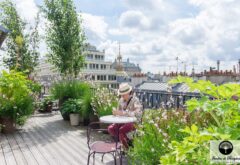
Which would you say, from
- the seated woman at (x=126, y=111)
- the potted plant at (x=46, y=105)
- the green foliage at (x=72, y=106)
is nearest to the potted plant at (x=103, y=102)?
the green foliage at (x=72, y=106)

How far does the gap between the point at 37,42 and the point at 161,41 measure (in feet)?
31.4

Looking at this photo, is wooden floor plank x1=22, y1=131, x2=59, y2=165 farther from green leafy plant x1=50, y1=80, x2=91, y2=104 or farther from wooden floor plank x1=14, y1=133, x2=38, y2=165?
green leafy plant x1=50, y1=80, x2=91, y2=104

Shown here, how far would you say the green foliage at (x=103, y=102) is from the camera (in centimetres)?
510

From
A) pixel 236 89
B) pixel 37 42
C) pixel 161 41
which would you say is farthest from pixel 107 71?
pixel 236 89

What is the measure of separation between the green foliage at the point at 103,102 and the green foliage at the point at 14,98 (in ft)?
5.24

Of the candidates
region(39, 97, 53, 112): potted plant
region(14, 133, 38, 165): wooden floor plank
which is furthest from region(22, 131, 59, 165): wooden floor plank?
region(39, 97, 53, 112): potted plant

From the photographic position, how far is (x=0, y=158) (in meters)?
3.97

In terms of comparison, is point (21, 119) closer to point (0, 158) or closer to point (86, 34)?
point (0, 158)

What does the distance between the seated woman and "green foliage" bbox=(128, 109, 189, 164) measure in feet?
2.04

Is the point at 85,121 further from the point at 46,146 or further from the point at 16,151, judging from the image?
the point at 16,151

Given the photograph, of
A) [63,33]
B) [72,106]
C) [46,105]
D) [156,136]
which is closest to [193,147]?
[156,136]

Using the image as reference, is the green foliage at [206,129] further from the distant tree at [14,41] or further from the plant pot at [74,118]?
the distant tree at [14,41]

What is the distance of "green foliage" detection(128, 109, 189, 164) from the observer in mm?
2627

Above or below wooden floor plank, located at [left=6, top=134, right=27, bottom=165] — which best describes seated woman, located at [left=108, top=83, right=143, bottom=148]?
above
